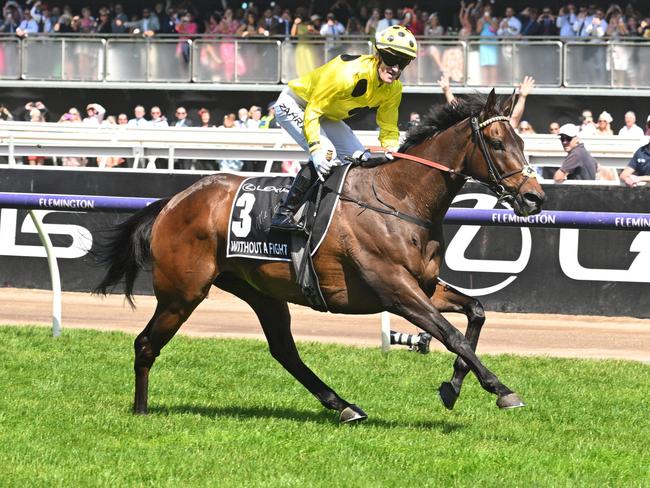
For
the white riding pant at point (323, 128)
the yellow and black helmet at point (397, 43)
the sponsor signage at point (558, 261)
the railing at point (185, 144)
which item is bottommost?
the sponsor signage at point (558, 261)

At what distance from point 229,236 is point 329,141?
806 millimetres

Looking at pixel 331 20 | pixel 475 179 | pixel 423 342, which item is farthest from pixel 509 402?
pixel 331 20

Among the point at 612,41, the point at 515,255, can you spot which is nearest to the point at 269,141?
the point at 515,255

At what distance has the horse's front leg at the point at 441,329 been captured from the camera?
636cm

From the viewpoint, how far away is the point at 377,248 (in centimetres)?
679

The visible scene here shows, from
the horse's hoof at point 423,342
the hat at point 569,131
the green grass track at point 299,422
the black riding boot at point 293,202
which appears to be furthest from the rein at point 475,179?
the hat at point 569,131

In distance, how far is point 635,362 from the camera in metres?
9.27

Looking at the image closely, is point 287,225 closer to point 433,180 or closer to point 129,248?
point 433,180

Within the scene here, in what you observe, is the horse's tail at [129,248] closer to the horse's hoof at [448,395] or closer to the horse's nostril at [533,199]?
the horse's hoof at [448,395]

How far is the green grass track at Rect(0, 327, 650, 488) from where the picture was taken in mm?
5676

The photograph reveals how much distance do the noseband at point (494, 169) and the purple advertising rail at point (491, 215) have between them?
72.2 inches

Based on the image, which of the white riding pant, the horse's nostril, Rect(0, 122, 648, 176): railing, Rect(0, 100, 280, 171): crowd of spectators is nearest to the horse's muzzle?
the horse's nostril

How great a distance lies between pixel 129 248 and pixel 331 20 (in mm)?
15447

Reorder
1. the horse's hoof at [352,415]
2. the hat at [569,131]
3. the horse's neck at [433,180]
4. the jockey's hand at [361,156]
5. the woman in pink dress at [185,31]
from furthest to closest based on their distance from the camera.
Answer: the woman in pink dress at [185,31], the hat at [569,131], the jockey's hand at [361,156], the horse's hoof at [352,415], the horse's neck at [433,180]
